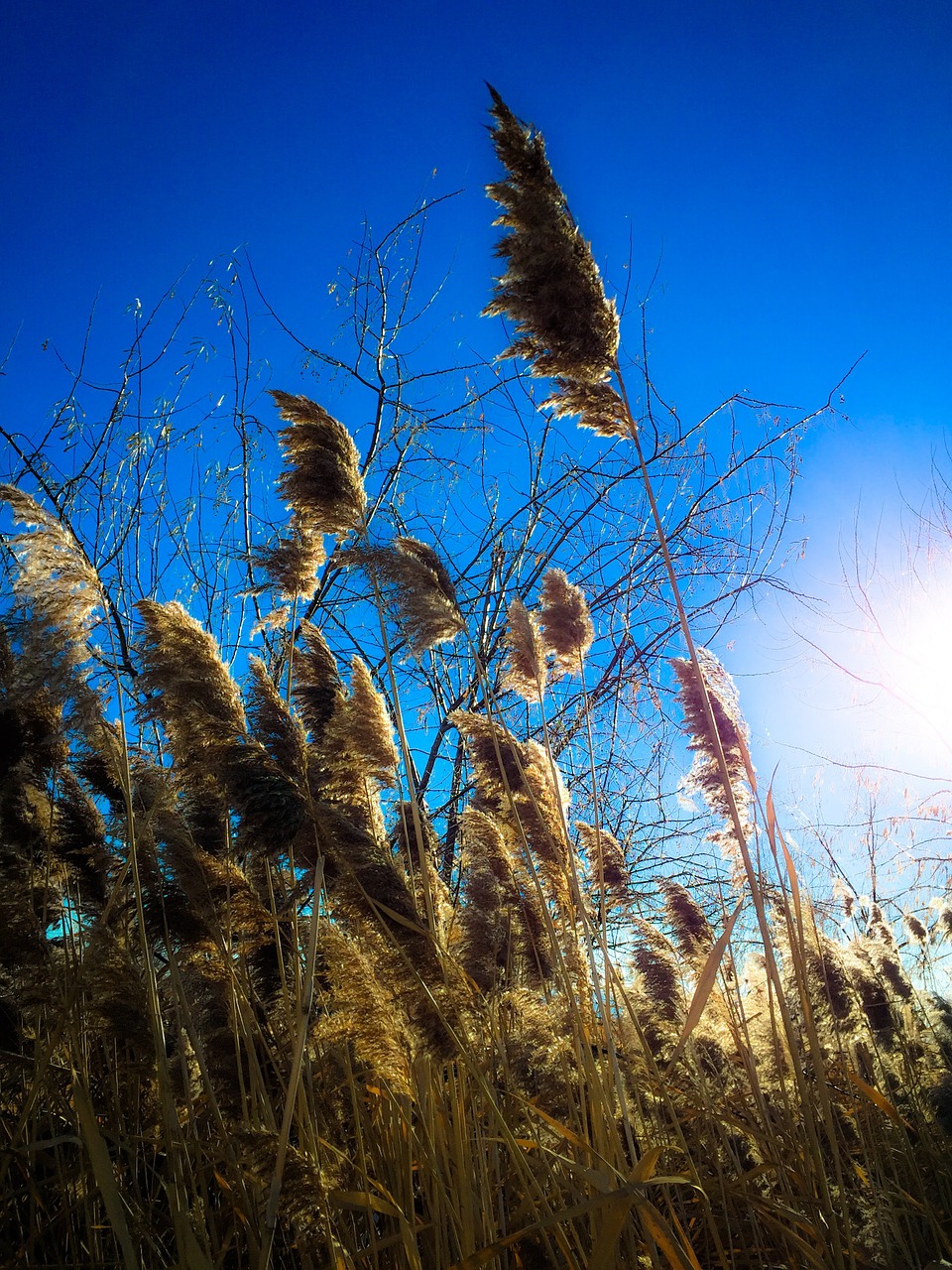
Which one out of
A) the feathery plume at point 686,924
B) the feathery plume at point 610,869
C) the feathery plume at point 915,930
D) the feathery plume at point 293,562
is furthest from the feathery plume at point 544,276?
the feathery plume at point 915,930

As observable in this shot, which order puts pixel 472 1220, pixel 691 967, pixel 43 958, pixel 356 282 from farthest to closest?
pixel 356 282 → pixel 691 967 → pixel 43 958 → pixel 472 1220

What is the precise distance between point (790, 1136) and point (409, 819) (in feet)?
4.80

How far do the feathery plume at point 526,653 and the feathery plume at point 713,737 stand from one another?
0.45m

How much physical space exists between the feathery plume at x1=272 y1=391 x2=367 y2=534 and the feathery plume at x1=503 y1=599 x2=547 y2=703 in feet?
2.10

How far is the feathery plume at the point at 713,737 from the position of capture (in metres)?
2.45

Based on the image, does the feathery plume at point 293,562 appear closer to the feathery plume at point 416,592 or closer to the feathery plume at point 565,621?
the feathery plume at point 416,592

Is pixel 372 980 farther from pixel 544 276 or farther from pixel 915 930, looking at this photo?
pixel 915 930

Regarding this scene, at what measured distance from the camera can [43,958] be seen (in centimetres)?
204

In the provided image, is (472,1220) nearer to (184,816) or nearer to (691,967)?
(184,816)

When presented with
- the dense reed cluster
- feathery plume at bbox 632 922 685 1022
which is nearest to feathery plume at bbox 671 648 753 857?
the dense reed cluster

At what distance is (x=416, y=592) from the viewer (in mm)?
2258

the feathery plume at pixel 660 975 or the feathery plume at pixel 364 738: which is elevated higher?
the feathery plume at pixel 364 738

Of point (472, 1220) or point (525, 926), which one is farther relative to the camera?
point (525, 926)

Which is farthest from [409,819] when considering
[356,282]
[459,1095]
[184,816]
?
[356,282]
